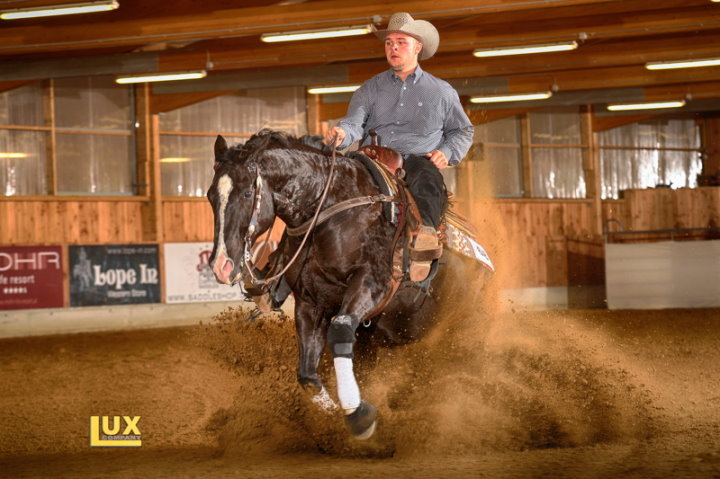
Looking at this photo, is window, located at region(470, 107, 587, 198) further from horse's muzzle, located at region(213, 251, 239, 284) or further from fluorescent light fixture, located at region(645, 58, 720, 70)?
horse's muzzle, located at region(213, 251, 239, 284)

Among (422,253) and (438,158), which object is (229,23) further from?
(422,253)

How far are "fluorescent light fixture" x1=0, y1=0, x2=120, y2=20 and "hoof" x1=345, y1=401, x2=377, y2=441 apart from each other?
8.26m

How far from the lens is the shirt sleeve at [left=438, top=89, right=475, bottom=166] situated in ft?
18.9

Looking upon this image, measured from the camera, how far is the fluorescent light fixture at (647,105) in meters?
20.8

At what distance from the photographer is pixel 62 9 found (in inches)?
461

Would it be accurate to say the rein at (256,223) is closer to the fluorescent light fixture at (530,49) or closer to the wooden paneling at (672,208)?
the fluorescent light fixture at (530,49)

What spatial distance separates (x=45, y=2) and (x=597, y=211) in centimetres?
1547

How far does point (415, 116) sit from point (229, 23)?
8321 mm

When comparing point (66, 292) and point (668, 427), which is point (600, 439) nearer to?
point (668, 427)

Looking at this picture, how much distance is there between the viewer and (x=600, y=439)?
5.48 m

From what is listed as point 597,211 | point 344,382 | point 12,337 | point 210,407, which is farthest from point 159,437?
point 597,211

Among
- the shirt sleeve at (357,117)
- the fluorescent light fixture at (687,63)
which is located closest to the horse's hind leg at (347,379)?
the shirt sleeve at (357,117)

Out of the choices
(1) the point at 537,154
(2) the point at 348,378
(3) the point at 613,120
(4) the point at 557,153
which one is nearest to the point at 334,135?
(2) the point at 348,378

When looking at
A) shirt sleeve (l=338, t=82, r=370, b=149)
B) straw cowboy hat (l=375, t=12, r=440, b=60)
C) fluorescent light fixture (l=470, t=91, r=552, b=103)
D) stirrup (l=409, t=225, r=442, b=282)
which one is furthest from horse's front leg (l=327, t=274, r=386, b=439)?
fluorescent light fixture (l=470, t=91, r=552, b=103)
